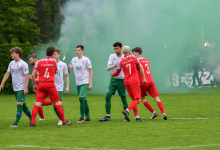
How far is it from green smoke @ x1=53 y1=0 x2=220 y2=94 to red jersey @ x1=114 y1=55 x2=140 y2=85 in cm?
1544

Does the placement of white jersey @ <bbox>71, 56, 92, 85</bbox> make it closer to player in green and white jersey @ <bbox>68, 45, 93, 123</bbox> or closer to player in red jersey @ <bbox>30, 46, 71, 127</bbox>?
player in green and white jersey @ <bbox>68, 45, 93, 123</bbox>

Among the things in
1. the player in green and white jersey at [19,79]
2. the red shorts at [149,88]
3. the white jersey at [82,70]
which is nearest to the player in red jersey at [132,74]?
the red shorts at [149,88]

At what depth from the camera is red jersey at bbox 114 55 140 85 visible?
8.90 metres

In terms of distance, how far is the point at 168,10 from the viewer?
25453 mm

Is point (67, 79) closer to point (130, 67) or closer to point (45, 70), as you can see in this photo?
point (45, 70)

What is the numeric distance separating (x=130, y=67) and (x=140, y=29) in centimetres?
1658

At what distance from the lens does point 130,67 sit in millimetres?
8898

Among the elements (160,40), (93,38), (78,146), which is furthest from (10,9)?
(78,146)

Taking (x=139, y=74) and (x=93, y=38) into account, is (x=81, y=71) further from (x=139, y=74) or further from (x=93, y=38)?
(x=93, y=38)

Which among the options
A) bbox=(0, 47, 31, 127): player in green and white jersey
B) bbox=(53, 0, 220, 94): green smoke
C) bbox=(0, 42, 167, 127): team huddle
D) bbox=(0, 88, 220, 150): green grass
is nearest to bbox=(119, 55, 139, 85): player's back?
bbox=(0, 42, 167, 127): team huddle

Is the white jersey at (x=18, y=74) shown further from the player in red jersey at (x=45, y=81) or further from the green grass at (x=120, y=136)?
the green grass at (x=120, y=136)

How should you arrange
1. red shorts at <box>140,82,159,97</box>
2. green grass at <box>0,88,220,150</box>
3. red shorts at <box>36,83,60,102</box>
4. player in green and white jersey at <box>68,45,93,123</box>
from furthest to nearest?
1. red shorts at <box>140,82,159,97</box>
2. player in green and white jersey at <box>68,45,93,123</box>
3. red shorts at <box>36,83,60,102</box>
4. green grass at <box>0,88,220,150</box>

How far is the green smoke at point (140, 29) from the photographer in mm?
24516

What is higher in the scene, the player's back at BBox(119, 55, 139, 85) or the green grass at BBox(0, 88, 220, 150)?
the player's back at BBox(119, 55, 139, 85)
